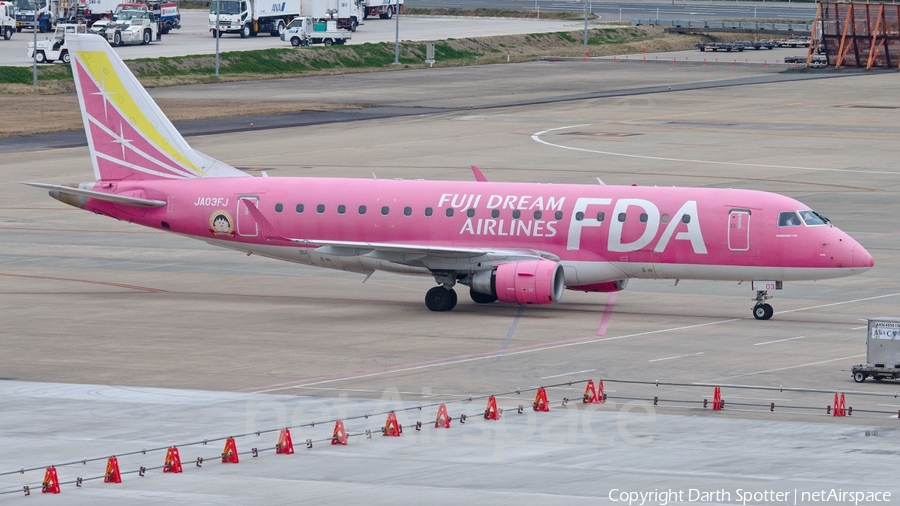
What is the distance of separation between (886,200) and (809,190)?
13.1 feet

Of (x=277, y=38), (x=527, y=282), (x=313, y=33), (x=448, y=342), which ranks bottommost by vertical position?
(x=448, y=342)

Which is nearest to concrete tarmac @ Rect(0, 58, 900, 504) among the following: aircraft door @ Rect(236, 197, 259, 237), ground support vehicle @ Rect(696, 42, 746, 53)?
aircraft door @ Rect(236, 197, 259, 237)

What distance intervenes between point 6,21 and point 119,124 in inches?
4447

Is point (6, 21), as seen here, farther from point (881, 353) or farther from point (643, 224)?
point (881, 353)

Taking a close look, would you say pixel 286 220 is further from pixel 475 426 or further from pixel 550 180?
pixel 550 180

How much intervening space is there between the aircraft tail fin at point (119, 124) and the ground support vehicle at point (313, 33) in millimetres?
101147

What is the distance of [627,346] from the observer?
39.2 metres

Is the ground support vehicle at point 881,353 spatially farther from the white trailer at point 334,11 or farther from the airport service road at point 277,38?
the white trailer at point 334,11

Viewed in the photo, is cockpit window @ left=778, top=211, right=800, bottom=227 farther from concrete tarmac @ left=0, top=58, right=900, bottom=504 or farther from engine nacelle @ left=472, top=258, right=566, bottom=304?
engine nacelle @ left=472, top=258, right=566, bottom=304

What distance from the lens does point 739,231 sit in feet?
140

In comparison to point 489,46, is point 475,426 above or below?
below

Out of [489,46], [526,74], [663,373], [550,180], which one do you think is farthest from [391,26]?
[663,373]

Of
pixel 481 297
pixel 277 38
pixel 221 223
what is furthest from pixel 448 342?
pixel 277 38

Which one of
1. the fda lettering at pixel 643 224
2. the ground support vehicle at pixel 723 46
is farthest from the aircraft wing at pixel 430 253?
the ground support vehicle at pixel 723 46
